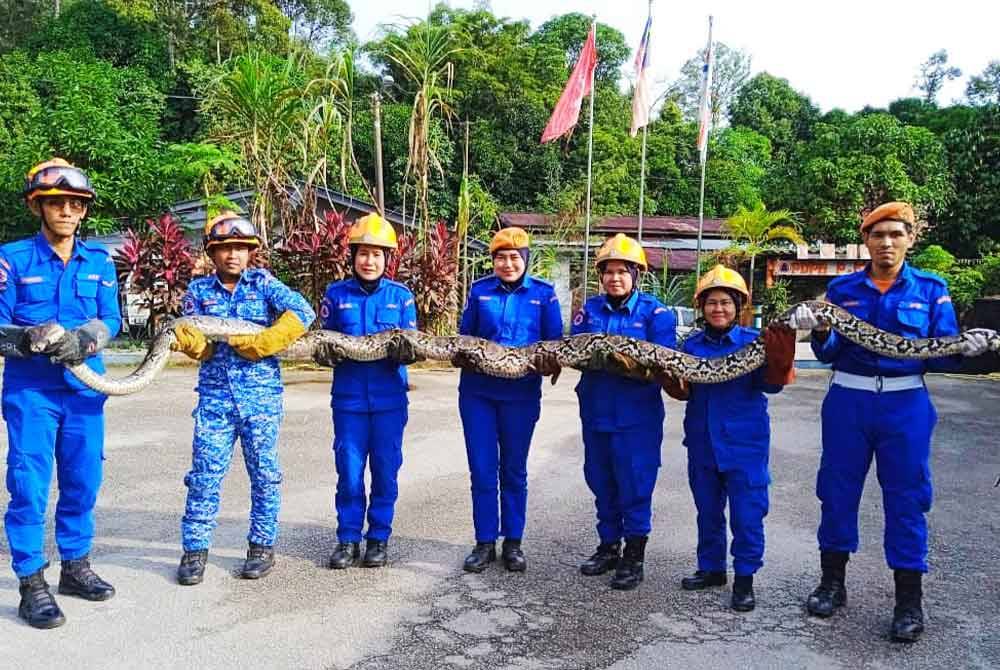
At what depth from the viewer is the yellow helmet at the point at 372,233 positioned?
4777mm

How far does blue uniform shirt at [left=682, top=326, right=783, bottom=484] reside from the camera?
14.2 ft

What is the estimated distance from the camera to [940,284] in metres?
4.18

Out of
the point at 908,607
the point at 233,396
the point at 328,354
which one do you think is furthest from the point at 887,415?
the point at 233,396

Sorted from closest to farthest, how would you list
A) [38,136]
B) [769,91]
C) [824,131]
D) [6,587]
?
1. [6,587]
2. [38,136]
3. [824,131]
4. [769,91]

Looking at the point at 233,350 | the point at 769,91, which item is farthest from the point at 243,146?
the point at 769,91

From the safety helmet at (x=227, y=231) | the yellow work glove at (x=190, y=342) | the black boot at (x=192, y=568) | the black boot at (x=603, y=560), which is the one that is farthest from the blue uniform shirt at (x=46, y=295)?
the black boot at (x=603, y=560)

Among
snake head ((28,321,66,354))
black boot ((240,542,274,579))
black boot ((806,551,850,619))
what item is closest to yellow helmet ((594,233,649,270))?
black boot ((806,551,850,619))

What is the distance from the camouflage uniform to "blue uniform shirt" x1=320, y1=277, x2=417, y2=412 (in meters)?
0.27

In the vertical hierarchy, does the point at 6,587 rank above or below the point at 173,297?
below

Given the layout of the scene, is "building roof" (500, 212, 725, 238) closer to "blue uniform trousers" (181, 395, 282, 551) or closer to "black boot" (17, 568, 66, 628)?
"blue uniform trousers" (181, 395, 282, 551)

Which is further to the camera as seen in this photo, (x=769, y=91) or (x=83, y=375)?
(x=769, y=91)

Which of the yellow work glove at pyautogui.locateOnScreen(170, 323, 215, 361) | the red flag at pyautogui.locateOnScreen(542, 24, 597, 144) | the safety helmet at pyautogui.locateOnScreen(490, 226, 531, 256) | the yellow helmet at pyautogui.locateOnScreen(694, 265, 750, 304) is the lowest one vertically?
the yellow work glove at pyautogui.locateOnScreen(170, 323, 215, 361)

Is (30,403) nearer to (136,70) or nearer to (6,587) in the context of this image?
(6,587)

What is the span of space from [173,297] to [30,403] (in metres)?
9.81
